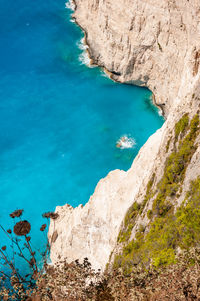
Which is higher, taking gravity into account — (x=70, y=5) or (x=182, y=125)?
(x=70, y=5)

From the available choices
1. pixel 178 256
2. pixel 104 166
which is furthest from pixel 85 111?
pixel 178 256

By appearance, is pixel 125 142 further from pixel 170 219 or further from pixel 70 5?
pixel 70 5

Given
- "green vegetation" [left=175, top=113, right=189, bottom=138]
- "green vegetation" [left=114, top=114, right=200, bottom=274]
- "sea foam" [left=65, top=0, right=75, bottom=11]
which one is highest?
"sea foam" [left=65, top=0, right=75, bottom=11]

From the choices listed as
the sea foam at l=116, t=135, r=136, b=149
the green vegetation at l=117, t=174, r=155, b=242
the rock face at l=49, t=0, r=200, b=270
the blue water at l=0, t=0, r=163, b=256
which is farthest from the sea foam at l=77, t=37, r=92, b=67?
the green vegetation at l=117, t=174, r=155, b=242

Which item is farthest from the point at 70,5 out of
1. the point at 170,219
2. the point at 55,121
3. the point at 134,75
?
the point at 170,219

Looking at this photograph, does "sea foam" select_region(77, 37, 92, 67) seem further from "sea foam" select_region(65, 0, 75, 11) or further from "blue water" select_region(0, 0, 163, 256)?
"sea foam" select_region(65, 0, 75, 11)

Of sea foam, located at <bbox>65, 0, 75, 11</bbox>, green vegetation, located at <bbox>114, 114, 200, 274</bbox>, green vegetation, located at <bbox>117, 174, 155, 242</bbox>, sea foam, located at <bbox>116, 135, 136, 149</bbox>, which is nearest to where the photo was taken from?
green vegetation, located at <bbox>114, 114, 200, 274</bbox>
